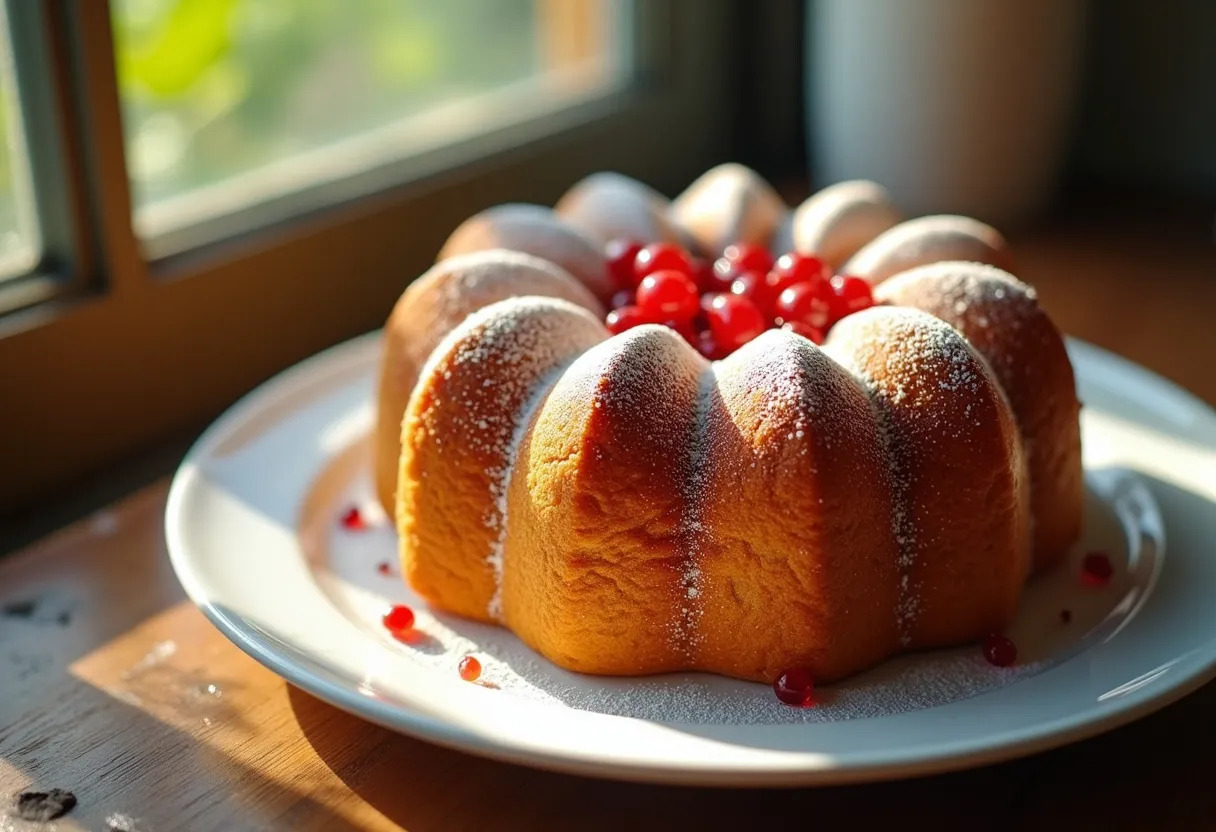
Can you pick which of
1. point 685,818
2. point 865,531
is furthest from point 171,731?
point 865,531

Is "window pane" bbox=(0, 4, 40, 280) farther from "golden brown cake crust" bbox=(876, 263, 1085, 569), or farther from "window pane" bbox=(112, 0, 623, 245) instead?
"golden brown cake crust" bbox=(876, 263, 1085, 569)

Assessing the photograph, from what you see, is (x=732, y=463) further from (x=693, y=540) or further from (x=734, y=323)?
(x=734, y=323)

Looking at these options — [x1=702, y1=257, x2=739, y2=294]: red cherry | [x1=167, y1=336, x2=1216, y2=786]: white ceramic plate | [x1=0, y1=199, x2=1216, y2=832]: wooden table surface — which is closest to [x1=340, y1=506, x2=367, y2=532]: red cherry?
[x1=167, y1=336, x2=1216, y2=786]: white ceramic plate

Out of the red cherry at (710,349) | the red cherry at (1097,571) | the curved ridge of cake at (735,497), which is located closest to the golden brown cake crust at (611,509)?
the curved ridge of cake at (735,497)

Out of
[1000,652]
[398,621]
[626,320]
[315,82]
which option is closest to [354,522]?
[398,621]

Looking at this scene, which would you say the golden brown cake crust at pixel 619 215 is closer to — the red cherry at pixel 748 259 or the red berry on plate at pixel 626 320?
the red cherry at pixel 748 259

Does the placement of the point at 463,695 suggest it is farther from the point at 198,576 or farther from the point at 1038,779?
the point at 1038,779
